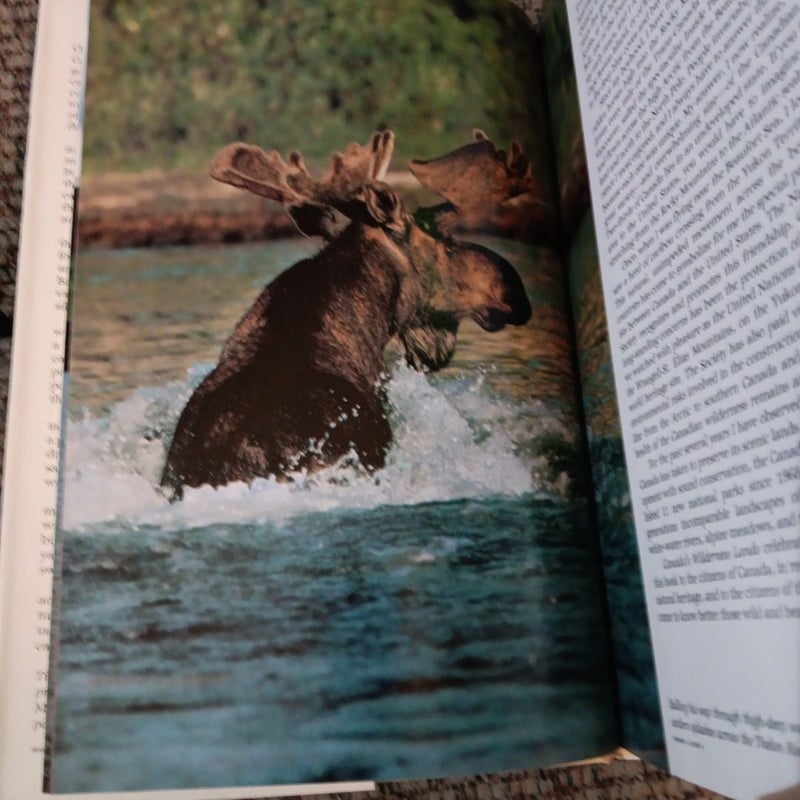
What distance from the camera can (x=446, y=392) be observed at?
43 cm

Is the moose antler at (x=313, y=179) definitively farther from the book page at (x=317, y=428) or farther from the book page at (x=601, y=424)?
the book page at (x=601, y=424)

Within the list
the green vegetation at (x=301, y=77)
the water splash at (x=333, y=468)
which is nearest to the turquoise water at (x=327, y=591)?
the water splash at (x=333, y=468)

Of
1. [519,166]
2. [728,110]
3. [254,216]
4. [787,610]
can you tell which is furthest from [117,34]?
[787,610]

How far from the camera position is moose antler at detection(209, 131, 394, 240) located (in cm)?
46

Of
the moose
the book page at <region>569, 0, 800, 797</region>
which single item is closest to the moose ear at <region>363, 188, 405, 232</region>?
the moose

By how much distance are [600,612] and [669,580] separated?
0.20ft

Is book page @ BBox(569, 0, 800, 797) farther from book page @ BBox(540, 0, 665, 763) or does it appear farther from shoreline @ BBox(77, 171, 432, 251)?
shoreline @ BBox(77, 171, 432, 251)

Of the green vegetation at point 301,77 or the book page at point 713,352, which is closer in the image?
the book page at point 713,352

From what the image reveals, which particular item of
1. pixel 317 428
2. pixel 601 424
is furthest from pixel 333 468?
pixel 601 424

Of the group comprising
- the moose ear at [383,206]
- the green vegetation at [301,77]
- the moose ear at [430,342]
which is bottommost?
the moose ear at [430,342]

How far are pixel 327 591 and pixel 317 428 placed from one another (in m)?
0.08

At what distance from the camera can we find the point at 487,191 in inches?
18.2

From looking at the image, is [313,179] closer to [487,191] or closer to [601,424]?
[487,191]

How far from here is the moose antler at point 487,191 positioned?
18.0 inches
